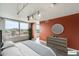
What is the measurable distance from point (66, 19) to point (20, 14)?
2.63ft

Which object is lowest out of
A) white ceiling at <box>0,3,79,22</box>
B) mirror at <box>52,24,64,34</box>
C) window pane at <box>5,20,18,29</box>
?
mirror at <box>52,24,64,34</box>

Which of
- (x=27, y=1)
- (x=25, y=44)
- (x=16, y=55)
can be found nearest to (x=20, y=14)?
(x=27, y=1)

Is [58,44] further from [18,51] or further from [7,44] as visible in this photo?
[7,44]

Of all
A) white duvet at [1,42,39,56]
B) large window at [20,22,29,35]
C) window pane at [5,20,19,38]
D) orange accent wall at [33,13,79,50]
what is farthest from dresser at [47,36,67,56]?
window pane at [5,20,19,38]

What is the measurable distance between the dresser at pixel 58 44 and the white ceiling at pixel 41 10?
1.31 ft

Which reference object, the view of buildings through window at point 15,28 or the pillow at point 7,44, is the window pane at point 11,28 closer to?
the view of buildings through window at point 15,28

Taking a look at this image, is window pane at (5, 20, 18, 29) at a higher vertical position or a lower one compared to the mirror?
higher

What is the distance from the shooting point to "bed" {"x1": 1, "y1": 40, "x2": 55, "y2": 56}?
1489 mm

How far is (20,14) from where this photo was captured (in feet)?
5.24

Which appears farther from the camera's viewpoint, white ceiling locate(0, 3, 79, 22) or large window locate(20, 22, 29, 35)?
large window locate(20, 22, 29, 35)

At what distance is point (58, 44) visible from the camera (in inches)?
64.0

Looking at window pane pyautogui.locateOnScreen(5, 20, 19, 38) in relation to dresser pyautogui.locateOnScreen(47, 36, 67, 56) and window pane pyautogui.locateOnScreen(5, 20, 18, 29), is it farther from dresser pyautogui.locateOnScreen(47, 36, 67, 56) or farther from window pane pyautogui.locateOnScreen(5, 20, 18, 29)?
dresser pyautogui.locateOnScreen(47, 36, 67, 56)

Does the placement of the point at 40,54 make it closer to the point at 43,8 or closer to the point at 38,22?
the point at 38,22

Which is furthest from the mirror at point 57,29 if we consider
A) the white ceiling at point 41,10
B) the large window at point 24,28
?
the large window at point 24,28
